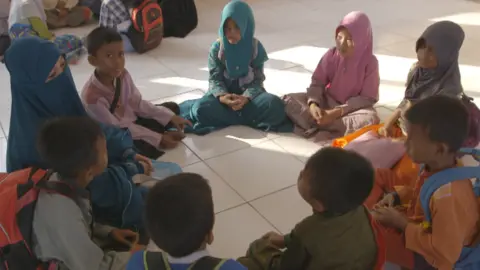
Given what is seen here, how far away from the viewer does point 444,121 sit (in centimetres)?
151

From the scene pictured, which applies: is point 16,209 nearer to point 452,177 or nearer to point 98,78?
point 98,78

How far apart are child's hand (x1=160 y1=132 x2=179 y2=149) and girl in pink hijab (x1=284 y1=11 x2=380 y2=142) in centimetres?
60

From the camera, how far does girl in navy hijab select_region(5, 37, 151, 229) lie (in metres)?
1.82

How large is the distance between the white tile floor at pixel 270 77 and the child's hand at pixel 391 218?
428 mm

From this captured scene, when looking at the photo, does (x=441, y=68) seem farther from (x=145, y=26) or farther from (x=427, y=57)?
(x=145, y=26)

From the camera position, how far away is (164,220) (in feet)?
3.86

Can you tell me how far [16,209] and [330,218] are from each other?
0.87 meters

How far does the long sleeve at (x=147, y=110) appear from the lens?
251 centimetres

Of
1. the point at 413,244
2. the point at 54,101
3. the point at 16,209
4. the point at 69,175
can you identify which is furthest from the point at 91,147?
the point at 413,244

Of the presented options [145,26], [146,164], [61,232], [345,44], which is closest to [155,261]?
[61,232]

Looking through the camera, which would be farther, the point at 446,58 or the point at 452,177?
the point at 446,58

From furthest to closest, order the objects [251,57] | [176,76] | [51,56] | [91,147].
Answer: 1. [176,76]
2. [251,57]
3. [51,56]
4. [91,147]

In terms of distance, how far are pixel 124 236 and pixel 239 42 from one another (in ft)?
4.38

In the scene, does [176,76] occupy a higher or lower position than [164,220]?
lower
